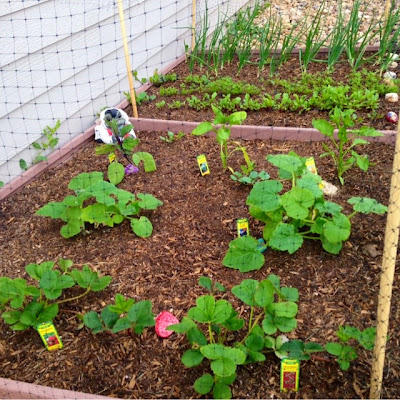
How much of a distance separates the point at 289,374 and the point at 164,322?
545 millimetres

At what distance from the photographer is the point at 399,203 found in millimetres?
1384

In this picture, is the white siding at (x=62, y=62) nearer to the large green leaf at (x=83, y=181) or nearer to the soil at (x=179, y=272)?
the soil at (x=179, y=272)

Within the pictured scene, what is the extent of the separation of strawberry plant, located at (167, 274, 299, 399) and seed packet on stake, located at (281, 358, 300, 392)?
0.08m

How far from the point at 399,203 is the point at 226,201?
1.32 m

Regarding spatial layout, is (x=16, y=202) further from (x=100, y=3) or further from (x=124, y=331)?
(x=100, y=3)

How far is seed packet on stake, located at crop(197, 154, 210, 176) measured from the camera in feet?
9.07

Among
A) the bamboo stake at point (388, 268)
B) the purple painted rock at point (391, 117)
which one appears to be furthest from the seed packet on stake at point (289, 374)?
the purple painted rock at point (391, 117)

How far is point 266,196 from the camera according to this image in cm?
217

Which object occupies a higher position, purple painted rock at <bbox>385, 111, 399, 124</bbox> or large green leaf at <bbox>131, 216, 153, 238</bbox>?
purple painted rock at <bbox>385, 111, 399, 124</bbox>

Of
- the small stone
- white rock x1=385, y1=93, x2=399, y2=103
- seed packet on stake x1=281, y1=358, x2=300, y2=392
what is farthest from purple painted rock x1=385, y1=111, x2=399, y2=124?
seed packet on stake x1=281, y1=358, x2=300, y2=392

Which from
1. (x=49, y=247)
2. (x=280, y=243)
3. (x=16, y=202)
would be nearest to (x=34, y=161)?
(x=16, y=202)

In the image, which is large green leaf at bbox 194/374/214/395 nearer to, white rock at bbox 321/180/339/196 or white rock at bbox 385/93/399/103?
white rock at bbox 321/180/339/196

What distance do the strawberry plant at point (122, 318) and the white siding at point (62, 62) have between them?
1365 mm

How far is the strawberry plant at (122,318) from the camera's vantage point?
1842mm
